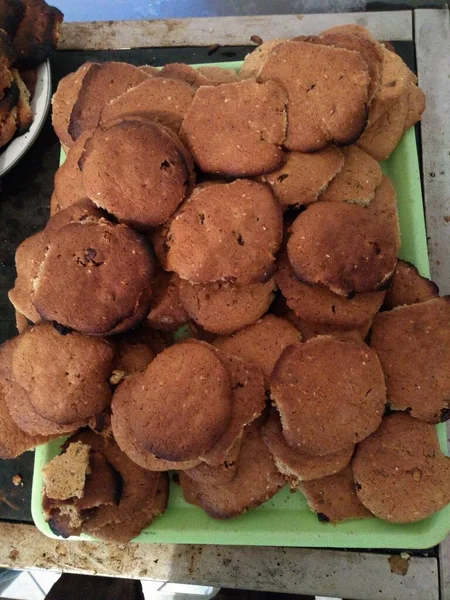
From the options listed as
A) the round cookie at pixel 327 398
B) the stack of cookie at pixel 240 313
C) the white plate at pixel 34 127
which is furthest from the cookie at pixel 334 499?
the white plate at pixel 34 127

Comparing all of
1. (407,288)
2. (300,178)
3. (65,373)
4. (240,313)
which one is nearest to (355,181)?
(300,178)

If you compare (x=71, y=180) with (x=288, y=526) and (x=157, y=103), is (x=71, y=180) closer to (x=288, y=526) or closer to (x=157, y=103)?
(x=157, y=103)

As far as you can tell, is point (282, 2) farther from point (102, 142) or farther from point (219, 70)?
point (102, 142)

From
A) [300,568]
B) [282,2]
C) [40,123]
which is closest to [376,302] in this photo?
[300,568]

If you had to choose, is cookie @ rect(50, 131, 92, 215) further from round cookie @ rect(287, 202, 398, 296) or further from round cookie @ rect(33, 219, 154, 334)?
round cookie @ rect(287, 202, 398, 296)

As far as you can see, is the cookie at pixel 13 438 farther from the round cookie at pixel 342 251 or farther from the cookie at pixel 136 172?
the round cookie at pixel 342 251

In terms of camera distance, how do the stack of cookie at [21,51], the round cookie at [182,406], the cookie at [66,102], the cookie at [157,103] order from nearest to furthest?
the round cookie at [182,406] → the cookie at [157,103] → the cookie at [66,102] → the stack of cookie at [21,51]
